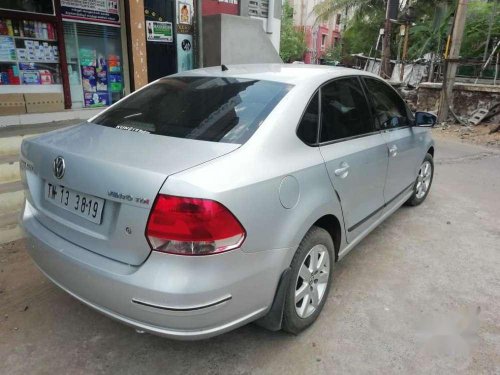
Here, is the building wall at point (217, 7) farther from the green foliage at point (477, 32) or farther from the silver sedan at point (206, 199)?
the green foliage at point (477, 32)

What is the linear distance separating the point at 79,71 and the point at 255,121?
5937mm

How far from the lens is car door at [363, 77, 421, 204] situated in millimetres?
3545

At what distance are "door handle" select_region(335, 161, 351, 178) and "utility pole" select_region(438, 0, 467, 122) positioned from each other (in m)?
10.1

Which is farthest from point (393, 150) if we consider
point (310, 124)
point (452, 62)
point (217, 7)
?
point (452, 62)

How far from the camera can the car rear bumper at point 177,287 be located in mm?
1890

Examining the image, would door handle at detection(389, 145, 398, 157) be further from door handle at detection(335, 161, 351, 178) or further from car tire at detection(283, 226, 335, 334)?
car tire at detection(283, 226, 335, 334)

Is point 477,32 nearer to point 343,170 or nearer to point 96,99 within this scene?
point 96,99

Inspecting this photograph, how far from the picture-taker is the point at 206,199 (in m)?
1.86

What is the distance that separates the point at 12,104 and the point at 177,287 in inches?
222

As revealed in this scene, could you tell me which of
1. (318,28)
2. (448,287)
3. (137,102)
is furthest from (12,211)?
(318,28)

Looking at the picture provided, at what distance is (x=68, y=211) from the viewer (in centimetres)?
224

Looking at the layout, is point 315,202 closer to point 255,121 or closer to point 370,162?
point 255,121


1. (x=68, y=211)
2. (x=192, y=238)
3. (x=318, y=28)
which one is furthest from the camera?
(x=318, y=28)

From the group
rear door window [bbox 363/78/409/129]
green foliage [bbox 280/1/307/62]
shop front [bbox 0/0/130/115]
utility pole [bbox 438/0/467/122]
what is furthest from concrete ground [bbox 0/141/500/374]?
green foliage [bbox 280/1/307/62]
